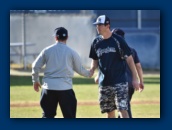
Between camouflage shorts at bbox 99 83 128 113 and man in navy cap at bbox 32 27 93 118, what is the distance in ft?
1.11

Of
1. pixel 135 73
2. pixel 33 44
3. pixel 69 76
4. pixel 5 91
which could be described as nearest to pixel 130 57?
pixel 135 73

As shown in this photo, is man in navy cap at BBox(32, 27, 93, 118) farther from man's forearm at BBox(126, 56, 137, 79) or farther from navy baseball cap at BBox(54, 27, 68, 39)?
man's forearm at BBox(126, 56, 137, 79)

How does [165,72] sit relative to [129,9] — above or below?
below

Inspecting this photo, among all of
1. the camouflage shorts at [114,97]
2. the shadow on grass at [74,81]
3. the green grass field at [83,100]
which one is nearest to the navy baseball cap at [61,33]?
the camouflage shorts at [114,97]

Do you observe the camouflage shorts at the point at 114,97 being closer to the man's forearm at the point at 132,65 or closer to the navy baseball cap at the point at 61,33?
the man's forearm at the point at 132,65

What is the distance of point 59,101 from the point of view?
769cm

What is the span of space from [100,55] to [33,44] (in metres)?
2.98

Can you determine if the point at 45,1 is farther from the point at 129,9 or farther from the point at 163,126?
the point at 163,126

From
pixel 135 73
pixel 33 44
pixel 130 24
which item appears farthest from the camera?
pixel 130 24

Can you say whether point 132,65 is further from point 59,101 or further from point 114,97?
point 59,101

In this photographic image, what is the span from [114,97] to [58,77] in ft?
2.14

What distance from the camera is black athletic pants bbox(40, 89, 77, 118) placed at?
7637mm

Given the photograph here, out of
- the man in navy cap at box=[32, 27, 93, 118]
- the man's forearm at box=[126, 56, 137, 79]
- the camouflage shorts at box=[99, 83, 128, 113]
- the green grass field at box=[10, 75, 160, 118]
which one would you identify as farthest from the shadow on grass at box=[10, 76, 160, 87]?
the man's forearm at box=[126, 56, 137, 79]

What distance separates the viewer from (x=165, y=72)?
7.83 metres
